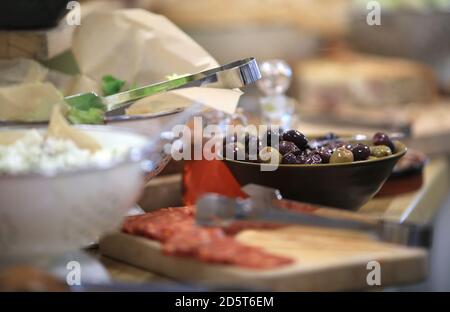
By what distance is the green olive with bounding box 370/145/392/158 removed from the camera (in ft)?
3.33

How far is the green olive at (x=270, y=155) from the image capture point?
3.18 feet

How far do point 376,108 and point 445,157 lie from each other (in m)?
0.54

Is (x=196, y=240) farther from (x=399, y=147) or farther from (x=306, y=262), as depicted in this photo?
(x=399, y=147)

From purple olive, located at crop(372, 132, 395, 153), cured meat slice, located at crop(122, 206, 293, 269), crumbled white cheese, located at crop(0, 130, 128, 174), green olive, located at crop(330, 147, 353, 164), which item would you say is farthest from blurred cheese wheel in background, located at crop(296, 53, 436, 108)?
crumbled white cheese, located at crop(0, 130, 128, 174)

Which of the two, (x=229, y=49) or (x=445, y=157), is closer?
(x=445, y=157)

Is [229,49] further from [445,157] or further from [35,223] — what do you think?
[35,223]

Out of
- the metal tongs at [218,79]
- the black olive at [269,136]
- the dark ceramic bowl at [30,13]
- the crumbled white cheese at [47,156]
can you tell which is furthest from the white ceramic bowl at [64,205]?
the dark ceramic bowl at [30,13]

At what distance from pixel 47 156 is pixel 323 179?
34 centimetres

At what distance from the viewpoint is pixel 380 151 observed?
1.02 m

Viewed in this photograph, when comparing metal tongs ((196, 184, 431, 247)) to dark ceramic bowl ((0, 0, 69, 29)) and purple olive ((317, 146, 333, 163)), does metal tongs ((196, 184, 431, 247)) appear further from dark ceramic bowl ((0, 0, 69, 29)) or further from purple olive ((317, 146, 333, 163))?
dark ceramic bowl ((0, 0, 69, 29))

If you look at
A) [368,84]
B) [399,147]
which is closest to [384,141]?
[399,147]

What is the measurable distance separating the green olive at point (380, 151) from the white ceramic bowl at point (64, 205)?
14.2 inches

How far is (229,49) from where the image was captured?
2.54 meters

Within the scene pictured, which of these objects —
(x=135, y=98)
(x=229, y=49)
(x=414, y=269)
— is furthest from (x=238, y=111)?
(x=229, y=49)
